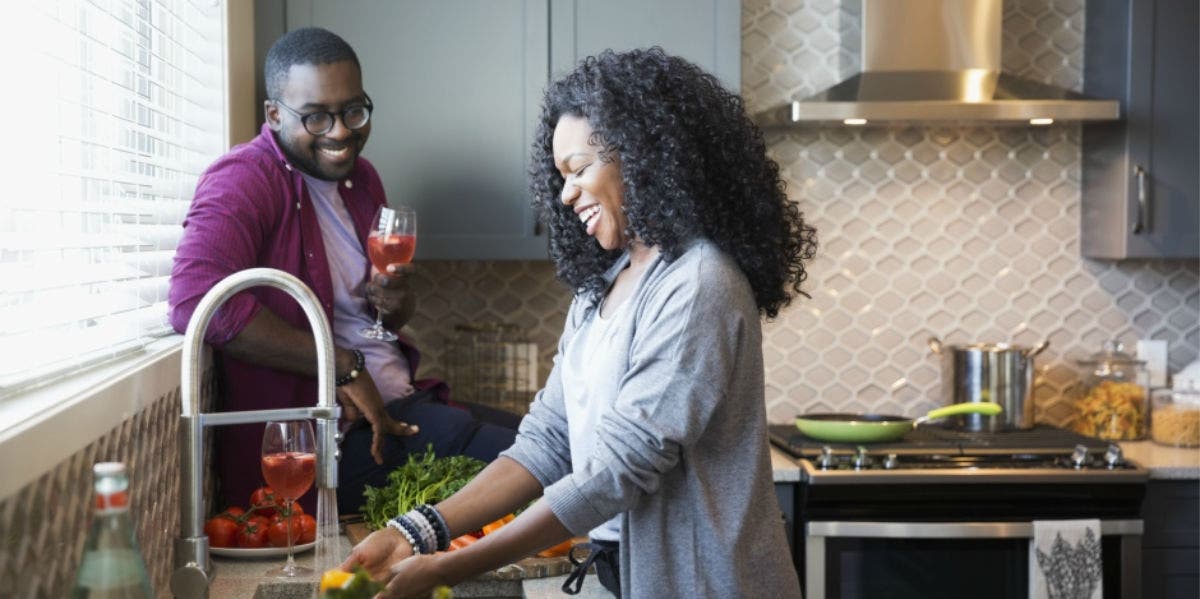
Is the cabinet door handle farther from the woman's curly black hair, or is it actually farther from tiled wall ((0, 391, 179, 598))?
tiled wall ((0, 391, 179, 598))

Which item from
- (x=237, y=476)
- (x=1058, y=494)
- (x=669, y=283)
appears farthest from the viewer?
(x=1058, y=494)

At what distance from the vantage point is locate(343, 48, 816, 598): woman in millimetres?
1843

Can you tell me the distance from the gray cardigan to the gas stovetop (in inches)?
54.5

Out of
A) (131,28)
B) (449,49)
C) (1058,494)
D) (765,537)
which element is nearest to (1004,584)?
(1058,494)

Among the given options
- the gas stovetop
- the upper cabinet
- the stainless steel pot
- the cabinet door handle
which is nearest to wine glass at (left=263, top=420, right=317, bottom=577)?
the upper cabinet

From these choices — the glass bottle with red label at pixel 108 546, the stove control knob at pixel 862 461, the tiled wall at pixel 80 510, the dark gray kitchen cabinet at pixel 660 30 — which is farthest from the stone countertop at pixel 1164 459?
the glass bottle with red label at pixel 108 546

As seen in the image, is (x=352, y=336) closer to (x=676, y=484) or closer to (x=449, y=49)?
(x=449, y=49)

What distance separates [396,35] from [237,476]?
1218 millimetres

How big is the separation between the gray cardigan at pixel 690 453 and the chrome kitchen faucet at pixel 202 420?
372 millimetres

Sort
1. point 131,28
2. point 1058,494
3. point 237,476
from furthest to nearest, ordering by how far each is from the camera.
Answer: point 1058,494 < point 237,476 < point 131,28

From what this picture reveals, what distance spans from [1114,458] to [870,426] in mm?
576

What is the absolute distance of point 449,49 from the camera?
11.2ft

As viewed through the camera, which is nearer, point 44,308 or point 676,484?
point 44,308

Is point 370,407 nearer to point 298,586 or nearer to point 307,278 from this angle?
point 307,278
